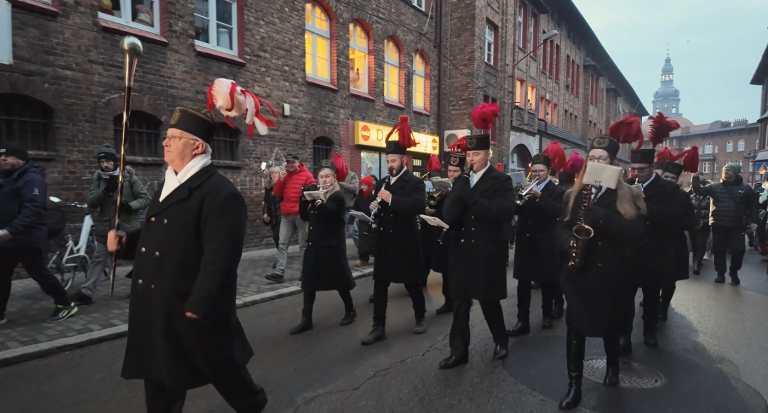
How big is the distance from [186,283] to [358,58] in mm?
13465

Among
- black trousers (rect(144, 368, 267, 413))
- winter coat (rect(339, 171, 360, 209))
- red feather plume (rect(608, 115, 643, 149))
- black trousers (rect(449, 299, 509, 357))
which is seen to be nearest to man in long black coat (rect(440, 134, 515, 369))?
black trousers (rect(449, 299, 509, 357))

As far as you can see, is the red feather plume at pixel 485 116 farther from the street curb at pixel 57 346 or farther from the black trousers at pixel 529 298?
the street curb at pixel 57 346

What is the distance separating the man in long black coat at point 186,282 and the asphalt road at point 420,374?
44.5 inches

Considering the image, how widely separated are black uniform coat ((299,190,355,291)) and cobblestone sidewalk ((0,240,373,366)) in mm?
1829

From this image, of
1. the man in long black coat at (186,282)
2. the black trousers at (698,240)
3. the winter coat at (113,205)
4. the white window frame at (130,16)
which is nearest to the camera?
the man in long black coat at (186,282)

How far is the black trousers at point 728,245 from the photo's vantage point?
808 cm

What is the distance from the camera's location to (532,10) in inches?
1046

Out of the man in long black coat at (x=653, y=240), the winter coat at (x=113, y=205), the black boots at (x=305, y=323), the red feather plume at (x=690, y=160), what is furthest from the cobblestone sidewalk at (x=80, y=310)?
the red feather plume at (x=690, y=160)

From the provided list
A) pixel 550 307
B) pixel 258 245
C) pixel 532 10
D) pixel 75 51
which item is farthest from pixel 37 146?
pixel 532 10

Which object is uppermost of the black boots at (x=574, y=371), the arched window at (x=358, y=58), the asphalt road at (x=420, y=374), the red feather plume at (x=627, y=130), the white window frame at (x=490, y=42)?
the white window frame at (x=490, y=42)

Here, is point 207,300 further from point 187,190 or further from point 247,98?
point 247,98

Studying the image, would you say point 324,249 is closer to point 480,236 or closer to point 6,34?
point 480,236

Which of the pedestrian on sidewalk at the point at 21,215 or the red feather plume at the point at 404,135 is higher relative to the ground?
the red feather plume at the point at 404,135

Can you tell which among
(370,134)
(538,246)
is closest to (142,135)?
(370,134)
